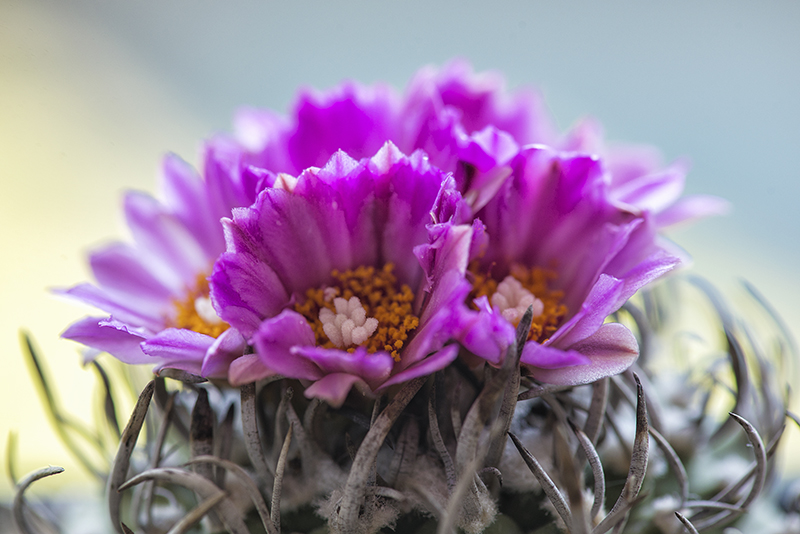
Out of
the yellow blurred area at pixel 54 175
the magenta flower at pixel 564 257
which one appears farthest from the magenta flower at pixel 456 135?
the yellow blurred area at pixel 54 175

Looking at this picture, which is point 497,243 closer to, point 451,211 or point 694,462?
point 451,211

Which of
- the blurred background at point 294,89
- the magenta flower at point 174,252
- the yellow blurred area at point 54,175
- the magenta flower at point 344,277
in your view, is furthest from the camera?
the blurred background at point 294,89

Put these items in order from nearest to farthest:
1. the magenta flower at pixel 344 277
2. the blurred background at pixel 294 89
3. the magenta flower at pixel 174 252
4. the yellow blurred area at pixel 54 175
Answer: the magenta flower at pixel 344 277 → the magenta flower at pixel 174 252 → the yellow blurred area at pixel 54 175 → the blurred background at pixel 294 89

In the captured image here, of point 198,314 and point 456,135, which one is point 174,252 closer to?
point 198,314

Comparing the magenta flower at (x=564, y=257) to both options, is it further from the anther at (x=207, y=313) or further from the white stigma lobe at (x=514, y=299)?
the anther at (x=207, y=313)

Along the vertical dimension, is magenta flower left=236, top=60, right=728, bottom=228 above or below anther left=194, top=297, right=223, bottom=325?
above

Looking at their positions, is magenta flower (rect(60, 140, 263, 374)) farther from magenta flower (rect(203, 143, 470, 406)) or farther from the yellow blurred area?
the yellow blurred area

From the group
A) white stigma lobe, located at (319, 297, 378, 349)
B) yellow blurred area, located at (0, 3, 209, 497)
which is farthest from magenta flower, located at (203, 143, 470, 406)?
yellow blurred area, located at (0, 3, 209, 497)

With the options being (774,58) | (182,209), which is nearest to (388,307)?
(182,209)
